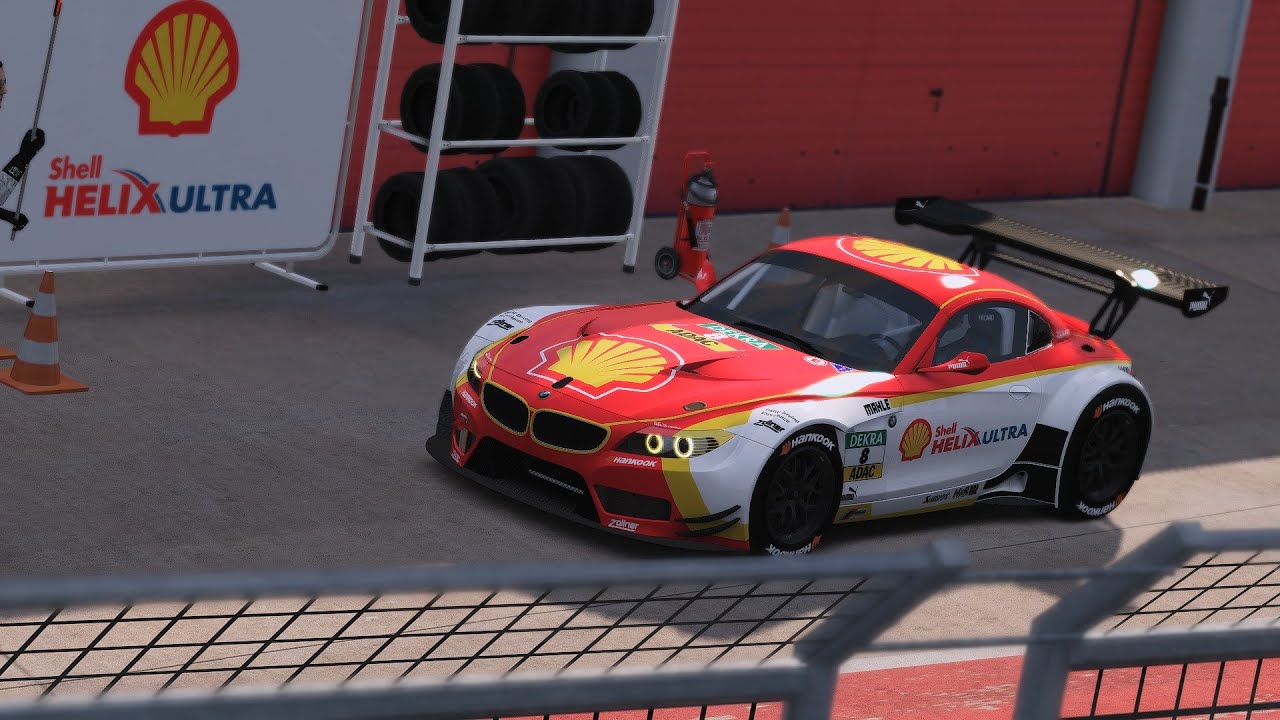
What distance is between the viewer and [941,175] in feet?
62.6

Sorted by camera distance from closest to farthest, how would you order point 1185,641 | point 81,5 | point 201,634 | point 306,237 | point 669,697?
point 669,697, point 1185,641, point 201,634, point 81,5, point 306,237

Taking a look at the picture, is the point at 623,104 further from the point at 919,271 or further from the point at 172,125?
the point at 919,271

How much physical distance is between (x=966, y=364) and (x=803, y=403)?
1.11m

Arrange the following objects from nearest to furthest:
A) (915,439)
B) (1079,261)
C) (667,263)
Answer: (915,439)
(1079,261)
(667,263)

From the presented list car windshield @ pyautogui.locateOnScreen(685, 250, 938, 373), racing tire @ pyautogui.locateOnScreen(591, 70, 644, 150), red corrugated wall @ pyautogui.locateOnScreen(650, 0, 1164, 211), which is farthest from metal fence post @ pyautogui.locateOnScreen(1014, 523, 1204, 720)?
red corrugated wall @ pyautogui.locateOnScreen(650, 0, 1164, 211)

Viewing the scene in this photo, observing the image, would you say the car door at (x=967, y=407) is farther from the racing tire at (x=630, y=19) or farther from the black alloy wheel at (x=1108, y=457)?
the racing tire at (x=630, y=19)

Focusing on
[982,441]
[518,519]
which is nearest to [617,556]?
[518,519]

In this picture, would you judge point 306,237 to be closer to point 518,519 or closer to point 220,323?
point 220,323

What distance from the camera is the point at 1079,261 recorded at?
36.0 ft

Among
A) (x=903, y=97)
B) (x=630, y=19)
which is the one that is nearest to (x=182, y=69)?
(x=630, y=19)

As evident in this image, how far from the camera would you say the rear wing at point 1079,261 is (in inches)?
420

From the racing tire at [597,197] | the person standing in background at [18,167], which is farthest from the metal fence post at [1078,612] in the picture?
the racing tire at [597,197]

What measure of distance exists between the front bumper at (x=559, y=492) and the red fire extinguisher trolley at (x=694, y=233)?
4.91 meters

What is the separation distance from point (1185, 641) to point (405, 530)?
523 cm
